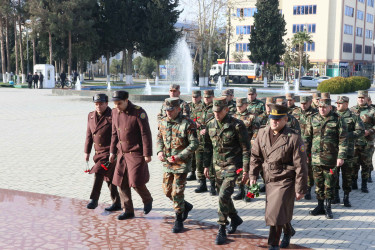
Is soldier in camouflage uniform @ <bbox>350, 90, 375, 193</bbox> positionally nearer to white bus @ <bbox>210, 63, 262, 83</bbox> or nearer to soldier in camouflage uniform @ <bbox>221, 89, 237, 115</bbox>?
soldier in camouflage uniform @ <bbox>221, 89, 237, 115</bbox>

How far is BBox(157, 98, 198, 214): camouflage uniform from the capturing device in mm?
6047

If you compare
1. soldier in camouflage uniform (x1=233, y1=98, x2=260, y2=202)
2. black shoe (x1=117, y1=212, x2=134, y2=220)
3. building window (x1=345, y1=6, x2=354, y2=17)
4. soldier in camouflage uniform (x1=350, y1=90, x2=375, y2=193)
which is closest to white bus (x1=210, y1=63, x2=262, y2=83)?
building window (x1=345, y1=6, x2=354, y2=17)

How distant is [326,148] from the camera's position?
679 cm

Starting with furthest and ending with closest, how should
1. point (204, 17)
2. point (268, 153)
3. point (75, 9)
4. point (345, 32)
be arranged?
point (345, 32)
point (75, 9)
point (204, 17)
point (268, 153)

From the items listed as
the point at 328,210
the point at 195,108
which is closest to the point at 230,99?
the point at 195,108

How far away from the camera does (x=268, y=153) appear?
5.17 metres

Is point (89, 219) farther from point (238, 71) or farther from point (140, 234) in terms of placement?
point (238, 71)

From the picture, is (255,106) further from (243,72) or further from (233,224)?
(243,72)

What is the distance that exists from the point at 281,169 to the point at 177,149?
1.61m

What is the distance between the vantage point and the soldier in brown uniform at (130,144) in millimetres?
6254

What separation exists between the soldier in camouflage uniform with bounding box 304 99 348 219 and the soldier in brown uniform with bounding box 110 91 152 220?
8.52 feet

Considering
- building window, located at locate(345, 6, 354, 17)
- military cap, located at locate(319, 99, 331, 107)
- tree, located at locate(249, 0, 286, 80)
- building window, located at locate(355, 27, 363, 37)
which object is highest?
building window, located at locate(345, 6, 354, 17)

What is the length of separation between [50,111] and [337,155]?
→ 18.0m

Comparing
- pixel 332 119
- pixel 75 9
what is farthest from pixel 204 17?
pixel 332 119
